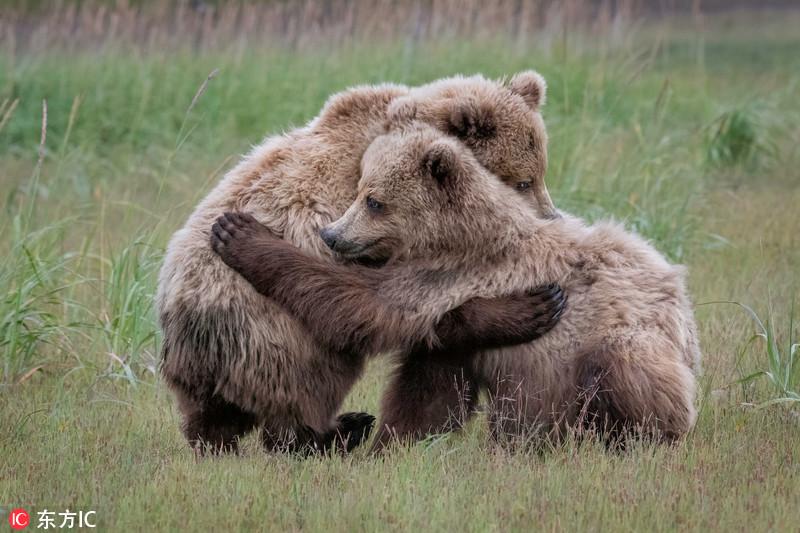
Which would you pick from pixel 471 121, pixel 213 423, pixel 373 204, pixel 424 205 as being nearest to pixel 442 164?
pixel 424 205

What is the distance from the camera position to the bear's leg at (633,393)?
524cm

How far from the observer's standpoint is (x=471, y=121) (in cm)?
592

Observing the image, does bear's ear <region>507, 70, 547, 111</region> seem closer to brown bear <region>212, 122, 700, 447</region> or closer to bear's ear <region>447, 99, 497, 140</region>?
bear's ear <region>447, 99, 497, 140</region>

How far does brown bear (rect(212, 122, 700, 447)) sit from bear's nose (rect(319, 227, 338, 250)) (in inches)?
0.4

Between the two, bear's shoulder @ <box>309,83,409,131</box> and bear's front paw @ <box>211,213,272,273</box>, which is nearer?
bear's front paw @ <box>211,213,272,273</box>

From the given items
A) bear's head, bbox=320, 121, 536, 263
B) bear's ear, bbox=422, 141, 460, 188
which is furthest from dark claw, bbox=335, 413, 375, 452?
bear's ear, bbox=422, 141, 460, 188

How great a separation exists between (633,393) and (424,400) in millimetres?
990

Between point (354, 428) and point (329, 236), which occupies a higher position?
point (329, 236)

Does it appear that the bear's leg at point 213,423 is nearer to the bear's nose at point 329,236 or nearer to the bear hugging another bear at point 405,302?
the bear hugging another bear at point 405,302

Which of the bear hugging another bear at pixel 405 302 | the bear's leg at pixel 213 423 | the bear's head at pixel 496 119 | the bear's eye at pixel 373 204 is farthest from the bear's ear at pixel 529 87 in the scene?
the bear's leg at pixel 213 423

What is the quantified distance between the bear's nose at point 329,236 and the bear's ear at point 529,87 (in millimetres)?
1497

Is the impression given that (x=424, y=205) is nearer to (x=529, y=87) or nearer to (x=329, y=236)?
(x=329, y=236)

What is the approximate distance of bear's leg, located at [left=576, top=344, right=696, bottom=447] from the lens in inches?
206

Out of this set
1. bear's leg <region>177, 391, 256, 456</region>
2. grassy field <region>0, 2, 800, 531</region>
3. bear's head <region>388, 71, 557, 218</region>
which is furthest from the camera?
bear's head <region>388, 71, 557, 218</region>
